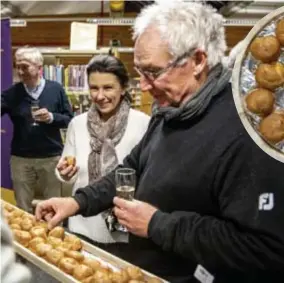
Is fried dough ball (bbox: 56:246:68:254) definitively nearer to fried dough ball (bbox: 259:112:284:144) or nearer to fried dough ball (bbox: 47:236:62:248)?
fried dough ball (bbox: 47:236:62:248)

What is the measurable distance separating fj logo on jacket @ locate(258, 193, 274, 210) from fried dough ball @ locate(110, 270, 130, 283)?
48cm

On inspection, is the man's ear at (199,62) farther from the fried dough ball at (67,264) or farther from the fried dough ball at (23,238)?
the fried dough ball at (23,238)

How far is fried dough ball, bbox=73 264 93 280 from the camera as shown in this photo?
157cm

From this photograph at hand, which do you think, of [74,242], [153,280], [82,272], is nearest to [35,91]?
[74,242]

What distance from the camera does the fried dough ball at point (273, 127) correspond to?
1.16 metres

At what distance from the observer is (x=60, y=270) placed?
5.26ft

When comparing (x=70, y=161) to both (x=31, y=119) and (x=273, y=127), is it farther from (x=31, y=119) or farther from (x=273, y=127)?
(x=31, y=119)

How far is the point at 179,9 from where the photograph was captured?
1464 mm

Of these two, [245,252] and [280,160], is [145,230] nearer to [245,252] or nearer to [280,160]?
[245,252]

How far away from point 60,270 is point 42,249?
5.5 inches

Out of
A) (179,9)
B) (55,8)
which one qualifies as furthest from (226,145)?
(55,8)

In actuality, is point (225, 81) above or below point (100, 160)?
above

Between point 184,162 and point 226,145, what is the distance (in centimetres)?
13

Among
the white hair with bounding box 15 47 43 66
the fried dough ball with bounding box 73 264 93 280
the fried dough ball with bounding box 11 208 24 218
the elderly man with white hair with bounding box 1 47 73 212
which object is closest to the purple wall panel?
the elderly man with white hair with bounding box 1 47 73 212
